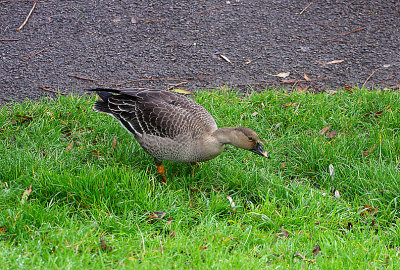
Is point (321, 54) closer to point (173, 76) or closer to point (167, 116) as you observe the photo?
point (173, 76)

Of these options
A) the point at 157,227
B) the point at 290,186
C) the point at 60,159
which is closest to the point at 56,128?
the point at 60,159

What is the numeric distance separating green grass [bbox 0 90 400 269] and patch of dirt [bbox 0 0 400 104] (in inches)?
27.9

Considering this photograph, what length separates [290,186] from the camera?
4527 mm

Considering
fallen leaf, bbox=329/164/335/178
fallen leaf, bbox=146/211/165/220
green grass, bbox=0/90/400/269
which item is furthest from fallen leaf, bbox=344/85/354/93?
fallen leaf, bbox=146/211/165/220

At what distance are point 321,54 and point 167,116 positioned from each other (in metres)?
3.59

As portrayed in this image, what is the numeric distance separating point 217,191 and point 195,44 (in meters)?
3.58

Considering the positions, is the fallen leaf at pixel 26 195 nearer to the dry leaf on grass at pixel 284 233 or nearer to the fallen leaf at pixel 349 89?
the dry leaf on grass at pixel 284 233

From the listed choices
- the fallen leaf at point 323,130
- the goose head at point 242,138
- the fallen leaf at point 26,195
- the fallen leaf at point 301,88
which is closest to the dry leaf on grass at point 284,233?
the goose head at point 242,138

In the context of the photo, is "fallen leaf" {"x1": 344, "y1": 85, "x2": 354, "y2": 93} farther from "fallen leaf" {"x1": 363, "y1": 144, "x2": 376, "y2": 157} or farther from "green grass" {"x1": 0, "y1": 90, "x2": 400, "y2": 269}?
"fallen leaf" {"x1": 363, "y1": 144, "x2": 376, "y2": 157}

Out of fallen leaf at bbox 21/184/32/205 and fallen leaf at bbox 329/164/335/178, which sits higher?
fallen leaf at bbox 21/184/32/205

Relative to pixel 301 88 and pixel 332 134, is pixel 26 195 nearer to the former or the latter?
pixel 332 134

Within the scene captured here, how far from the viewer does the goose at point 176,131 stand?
4.42 meters

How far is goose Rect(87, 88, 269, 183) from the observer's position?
442 cm

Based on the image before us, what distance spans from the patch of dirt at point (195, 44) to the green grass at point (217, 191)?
27.9 inches
